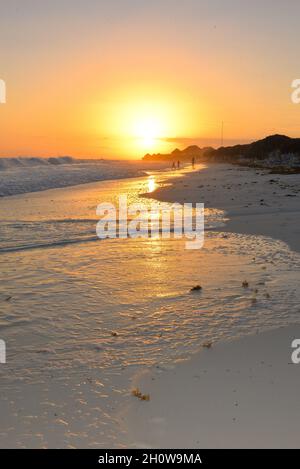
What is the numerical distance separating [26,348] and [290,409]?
3437mm

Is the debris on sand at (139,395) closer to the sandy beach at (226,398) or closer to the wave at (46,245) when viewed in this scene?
the sandy beach at (226,398)

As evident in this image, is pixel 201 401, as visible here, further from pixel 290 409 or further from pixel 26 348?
pixel 26 348

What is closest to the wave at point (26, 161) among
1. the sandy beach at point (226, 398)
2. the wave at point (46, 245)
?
the wave at point (46, 245)

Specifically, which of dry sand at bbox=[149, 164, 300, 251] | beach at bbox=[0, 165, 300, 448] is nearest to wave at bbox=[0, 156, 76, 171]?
dry sand at bbox=[149, 164, 300, 251]

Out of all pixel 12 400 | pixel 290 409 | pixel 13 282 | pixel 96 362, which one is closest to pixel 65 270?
pixel 13 282

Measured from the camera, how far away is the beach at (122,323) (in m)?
4.11

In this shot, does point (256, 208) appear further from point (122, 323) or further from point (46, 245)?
point (122, 323)

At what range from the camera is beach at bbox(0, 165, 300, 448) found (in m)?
4.11

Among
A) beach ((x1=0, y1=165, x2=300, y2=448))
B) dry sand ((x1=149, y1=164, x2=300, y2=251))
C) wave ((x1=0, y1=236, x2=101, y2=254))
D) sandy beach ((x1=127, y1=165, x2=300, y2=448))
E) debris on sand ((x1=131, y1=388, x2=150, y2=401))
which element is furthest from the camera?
dry sand ((x1=149, y1=164, x2=300, y2=251))

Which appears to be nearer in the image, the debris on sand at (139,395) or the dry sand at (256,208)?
the debris on sand at (139,395)

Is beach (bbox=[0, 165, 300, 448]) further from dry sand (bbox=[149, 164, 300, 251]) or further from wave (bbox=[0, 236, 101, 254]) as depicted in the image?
dry sand (bbox=[149, 164, 300, 251])

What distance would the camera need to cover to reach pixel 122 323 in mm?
6375

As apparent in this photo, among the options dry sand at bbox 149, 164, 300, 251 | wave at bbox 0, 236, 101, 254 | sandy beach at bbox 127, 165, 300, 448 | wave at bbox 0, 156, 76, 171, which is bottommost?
sandy beach at bbox 127, 165, 300, 448

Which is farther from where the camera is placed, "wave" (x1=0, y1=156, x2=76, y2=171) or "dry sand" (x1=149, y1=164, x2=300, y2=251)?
"wave" (x1=0, y1=156, x2=76, y2=171)
